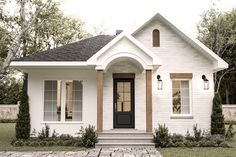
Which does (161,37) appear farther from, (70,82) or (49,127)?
(49,127)

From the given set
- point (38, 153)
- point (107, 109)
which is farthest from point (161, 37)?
point (38, 153)

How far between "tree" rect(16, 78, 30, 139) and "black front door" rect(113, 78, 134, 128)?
12.7 feet

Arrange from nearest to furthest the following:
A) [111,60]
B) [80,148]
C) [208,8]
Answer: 1. [80,148]
2. [111,60]
3. [208,8]

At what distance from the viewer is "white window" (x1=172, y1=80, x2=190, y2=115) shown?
50.6ft

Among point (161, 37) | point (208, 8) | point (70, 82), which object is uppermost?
point (208, 8)

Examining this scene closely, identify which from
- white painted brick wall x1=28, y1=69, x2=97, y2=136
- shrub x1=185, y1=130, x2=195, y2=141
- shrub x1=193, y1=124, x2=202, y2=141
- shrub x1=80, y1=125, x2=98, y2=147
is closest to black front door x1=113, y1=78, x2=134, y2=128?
white painted brick wall x1=28, y1=69, x2=97, y2=136

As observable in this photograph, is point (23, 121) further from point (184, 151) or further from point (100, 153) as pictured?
point (184, 151)

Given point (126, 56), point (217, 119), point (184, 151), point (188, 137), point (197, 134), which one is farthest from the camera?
point (217, 119)

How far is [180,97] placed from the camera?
15.5 meters

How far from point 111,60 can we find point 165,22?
3.36 meters

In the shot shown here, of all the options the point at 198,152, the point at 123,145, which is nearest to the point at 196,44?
the point at 198,152

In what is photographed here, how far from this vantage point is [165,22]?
15141mm

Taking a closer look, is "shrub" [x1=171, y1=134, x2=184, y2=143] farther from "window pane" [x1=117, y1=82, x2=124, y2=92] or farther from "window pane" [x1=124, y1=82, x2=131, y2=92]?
"window pane" [x1=117, y1=82, x2=124, y2=92]

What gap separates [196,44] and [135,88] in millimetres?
3393
